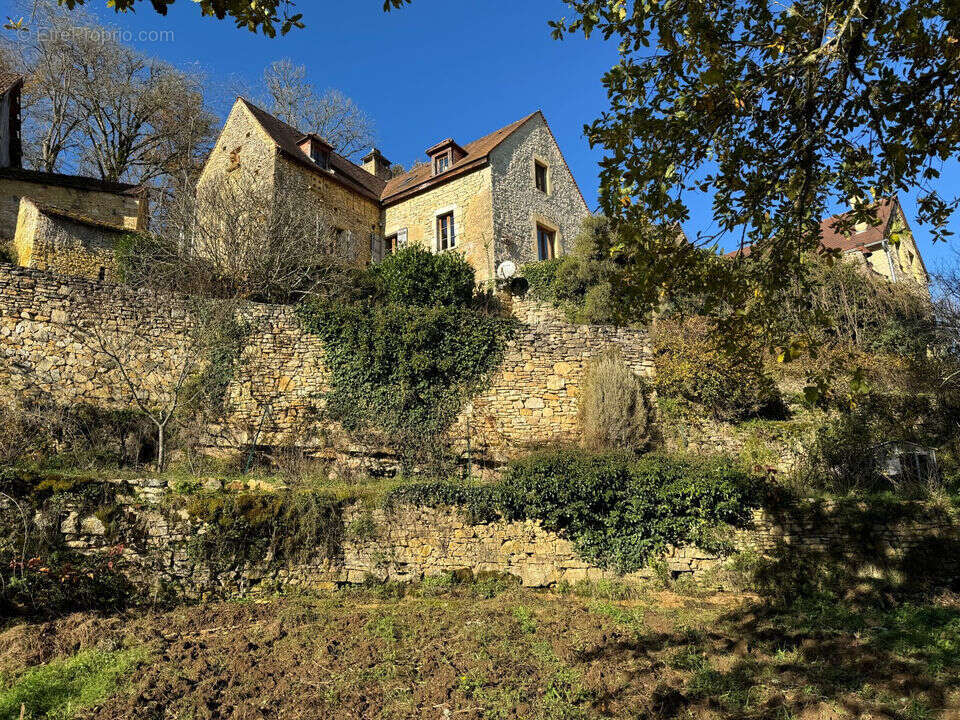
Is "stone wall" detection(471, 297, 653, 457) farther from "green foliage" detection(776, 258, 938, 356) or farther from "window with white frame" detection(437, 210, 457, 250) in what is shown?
"window with white frame" detection(437, 210, 457, 250)

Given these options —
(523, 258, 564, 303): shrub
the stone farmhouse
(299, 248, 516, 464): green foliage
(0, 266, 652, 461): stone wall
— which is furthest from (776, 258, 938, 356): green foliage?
the stone farmhouse

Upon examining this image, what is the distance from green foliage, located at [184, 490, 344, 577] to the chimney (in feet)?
53.3

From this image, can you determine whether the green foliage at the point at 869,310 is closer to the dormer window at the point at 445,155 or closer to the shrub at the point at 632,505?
the shrub at the point at 632,505

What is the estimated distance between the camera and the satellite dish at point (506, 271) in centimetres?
1579

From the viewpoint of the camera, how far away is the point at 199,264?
1248cm

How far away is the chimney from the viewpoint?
21.3 meters

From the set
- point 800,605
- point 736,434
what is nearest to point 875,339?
point 736,434

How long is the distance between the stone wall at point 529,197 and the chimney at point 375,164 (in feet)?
19.8

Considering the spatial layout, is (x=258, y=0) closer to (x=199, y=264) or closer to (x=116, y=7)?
(x=116, y=7)

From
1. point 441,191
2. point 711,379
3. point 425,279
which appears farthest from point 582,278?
point 441,191

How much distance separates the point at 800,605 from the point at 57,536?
349 inches

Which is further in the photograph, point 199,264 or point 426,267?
point 426,267

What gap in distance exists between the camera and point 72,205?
16.8 m

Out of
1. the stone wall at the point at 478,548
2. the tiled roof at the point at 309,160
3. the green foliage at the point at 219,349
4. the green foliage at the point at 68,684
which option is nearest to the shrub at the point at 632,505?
the stone wall at the point at 478,548
